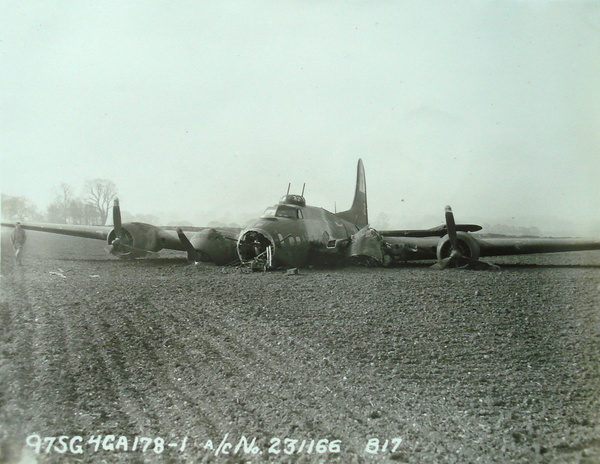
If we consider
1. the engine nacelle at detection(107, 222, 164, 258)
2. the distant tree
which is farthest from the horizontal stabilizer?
the distant tree

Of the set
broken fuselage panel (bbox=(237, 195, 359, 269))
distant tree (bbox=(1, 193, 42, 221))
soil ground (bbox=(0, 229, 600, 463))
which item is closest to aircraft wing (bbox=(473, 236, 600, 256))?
broken fuselage panel (bbox=(237, 195, 359, 269))

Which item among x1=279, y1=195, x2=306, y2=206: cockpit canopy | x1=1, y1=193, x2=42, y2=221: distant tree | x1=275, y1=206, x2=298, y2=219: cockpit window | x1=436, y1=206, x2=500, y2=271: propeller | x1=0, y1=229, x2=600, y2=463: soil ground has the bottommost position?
x1=0, y1=229, x2=600, y2=463: soil ground

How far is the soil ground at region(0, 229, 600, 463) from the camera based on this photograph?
300 cm

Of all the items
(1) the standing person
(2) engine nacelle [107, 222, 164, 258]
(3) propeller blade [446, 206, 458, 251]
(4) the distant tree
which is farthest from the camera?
(2) engine nacelle [107, 222, 164, 258]

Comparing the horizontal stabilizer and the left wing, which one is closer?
the left wing

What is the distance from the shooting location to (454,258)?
33.8 ft

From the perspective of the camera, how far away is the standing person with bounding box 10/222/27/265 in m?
5.65

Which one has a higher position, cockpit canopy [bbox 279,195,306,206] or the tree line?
cockpit canopy [bbox 279,195,306,206]

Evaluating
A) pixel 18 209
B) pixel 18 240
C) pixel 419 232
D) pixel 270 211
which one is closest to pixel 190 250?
pixel 270 211

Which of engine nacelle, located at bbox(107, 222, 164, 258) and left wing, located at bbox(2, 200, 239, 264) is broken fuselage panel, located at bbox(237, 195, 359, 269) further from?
engine nacelle, located at bbox(107, 222, 164, 258)

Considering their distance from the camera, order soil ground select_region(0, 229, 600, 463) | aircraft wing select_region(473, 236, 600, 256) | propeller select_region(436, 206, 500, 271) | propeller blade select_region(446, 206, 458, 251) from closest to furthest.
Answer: soil ground select_region(0, 229, 600, 463) < propeller select_region(436, 206, 500, 271) < propeller blade select_region(446, 206, 458, 251) < aircraft wing select_region(473, 236, 600, 256)

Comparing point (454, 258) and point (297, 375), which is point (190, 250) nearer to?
point (454, 258)

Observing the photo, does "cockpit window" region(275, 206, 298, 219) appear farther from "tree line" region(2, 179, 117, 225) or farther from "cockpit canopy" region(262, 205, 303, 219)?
"tree line" region(2, 179, 117, 225)

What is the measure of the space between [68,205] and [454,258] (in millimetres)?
8009
